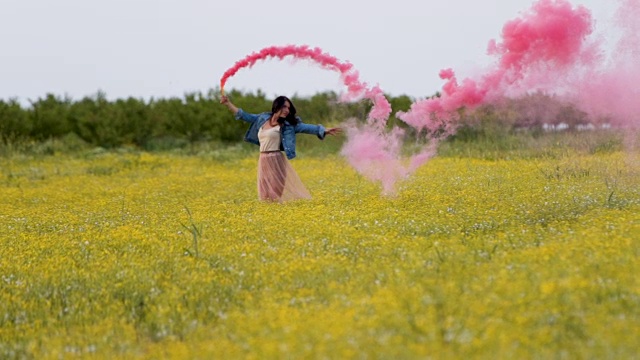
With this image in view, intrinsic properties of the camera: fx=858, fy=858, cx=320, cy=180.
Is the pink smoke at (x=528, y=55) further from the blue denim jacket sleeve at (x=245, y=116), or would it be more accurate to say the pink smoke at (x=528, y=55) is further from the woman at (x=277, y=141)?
the blue denim jacket sleeve at (x=245, y=116)

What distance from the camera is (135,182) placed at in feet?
99.5

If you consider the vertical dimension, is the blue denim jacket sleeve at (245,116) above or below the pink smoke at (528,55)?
below

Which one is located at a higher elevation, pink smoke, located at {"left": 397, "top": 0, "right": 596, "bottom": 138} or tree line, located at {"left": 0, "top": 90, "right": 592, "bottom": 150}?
pink smoke, located at {"left": 397, "top": 0, "right": 596, "bottom": 138}

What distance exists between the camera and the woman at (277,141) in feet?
62.1

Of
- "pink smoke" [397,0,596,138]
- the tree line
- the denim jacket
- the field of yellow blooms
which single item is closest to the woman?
the denim jacket

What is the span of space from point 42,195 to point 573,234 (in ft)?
60.8

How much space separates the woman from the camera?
745 inches

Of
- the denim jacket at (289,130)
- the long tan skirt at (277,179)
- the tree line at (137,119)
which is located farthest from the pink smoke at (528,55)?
the tree line at (137,119)

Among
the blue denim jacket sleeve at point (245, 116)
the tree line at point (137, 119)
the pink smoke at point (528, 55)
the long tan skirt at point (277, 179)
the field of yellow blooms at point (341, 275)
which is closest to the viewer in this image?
the field of yellow blooms at point (341, 275)

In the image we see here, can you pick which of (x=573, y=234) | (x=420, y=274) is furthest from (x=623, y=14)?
(x=420, y=274)

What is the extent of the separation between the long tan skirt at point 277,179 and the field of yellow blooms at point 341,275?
2.15 ft

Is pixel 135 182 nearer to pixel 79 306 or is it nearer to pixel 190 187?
pixel 190 187

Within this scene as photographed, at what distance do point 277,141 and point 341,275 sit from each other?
8.38m

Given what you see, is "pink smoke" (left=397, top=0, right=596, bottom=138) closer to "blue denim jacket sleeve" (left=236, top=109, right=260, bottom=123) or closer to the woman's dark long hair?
the woman's dark long hair
